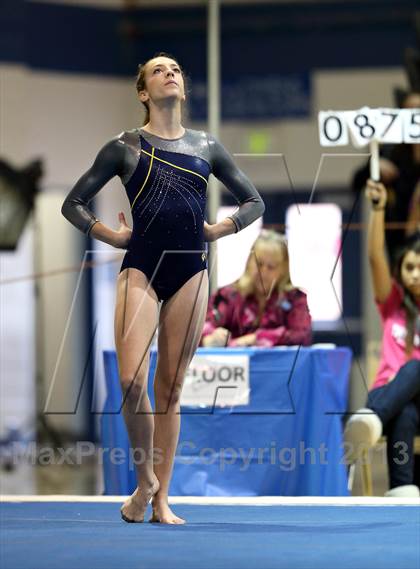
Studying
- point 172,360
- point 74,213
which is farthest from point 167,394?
point 74,213

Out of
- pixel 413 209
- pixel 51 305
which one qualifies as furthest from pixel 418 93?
pixel 51 305

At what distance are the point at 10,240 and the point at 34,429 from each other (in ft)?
4.17

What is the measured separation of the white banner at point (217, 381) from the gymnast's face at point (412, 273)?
2.23 ft

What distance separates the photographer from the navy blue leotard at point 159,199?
3.40 m

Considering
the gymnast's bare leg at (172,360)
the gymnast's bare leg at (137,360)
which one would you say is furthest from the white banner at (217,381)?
the gymnast's bare leg at (137,360)

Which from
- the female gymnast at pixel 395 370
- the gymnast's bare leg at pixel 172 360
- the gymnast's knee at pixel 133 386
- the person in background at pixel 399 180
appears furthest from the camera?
the person in background at pixel 399 180

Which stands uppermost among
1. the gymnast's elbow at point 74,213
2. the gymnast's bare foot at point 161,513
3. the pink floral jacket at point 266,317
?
the gymnast's elbow at point 74,213

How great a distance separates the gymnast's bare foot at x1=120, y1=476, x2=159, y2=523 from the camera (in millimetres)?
3420

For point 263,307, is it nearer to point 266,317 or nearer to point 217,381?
point 266,317

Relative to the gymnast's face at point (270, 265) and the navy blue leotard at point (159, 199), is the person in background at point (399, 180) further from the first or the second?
the navy blue leotard at point (159, 199)

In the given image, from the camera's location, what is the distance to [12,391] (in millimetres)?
8789

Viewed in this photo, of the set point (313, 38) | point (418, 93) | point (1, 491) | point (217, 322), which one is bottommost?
point (1, 491)

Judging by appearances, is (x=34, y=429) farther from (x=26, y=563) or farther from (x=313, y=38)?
(x=26, y=563)

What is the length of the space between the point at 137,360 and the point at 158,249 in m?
0.30
